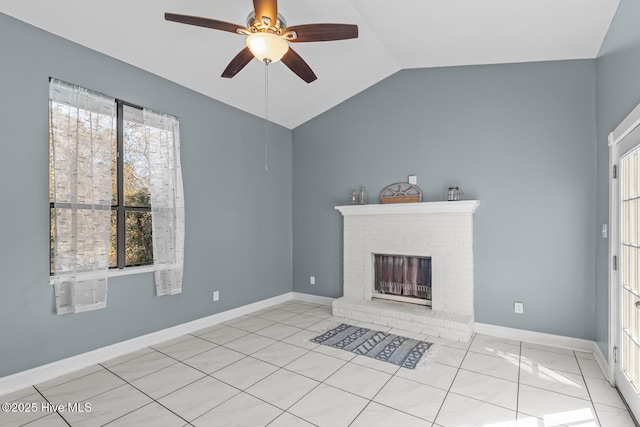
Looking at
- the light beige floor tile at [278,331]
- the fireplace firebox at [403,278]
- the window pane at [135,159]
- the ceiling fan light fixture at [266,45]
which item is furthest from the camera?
the fireplace firebox at [403,278]

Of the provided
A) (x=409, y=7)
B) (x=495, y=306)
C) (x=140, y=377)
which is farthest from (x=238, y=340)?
(x=409, y=7)

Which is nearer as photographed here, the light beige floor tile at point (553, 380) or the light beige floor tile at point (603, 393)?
the light beige floor tile at point (603, 393)

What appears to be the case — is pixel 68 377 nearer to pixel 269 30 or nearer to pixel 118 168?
pixel 118 168

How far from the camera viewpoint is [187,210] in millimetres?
3736

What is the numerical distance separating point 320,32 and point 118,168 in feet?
7.83

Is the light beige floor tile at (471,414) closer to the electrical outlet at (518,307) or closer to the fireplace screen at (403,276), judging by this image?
the electrical outlet at (518,307)

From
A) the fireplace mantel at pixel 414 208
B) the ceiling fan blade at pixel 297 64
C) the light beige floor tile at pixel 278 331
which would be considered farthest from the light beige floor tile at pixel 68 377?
the fireplace mantel at pixel 414 208

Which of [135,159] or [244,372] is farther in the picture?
[135,159]

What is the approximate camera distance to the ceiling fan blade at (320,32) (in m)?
2.20

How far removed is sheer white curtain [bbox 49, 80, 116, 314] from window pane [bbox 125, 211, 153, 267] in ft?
1.03

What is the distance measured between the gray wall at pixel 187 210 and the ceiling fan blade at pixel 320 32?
177 cm

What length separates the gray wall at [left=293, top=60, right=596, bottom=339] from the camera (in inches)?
128

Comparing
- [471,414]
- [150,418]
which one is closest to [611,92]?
[471,414]

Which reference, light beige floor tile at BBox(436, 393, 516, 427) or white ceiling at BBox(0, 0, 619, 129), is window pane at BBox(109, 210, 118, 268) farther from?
light beige floor tile at BBox(436, 393, 516, 427)
